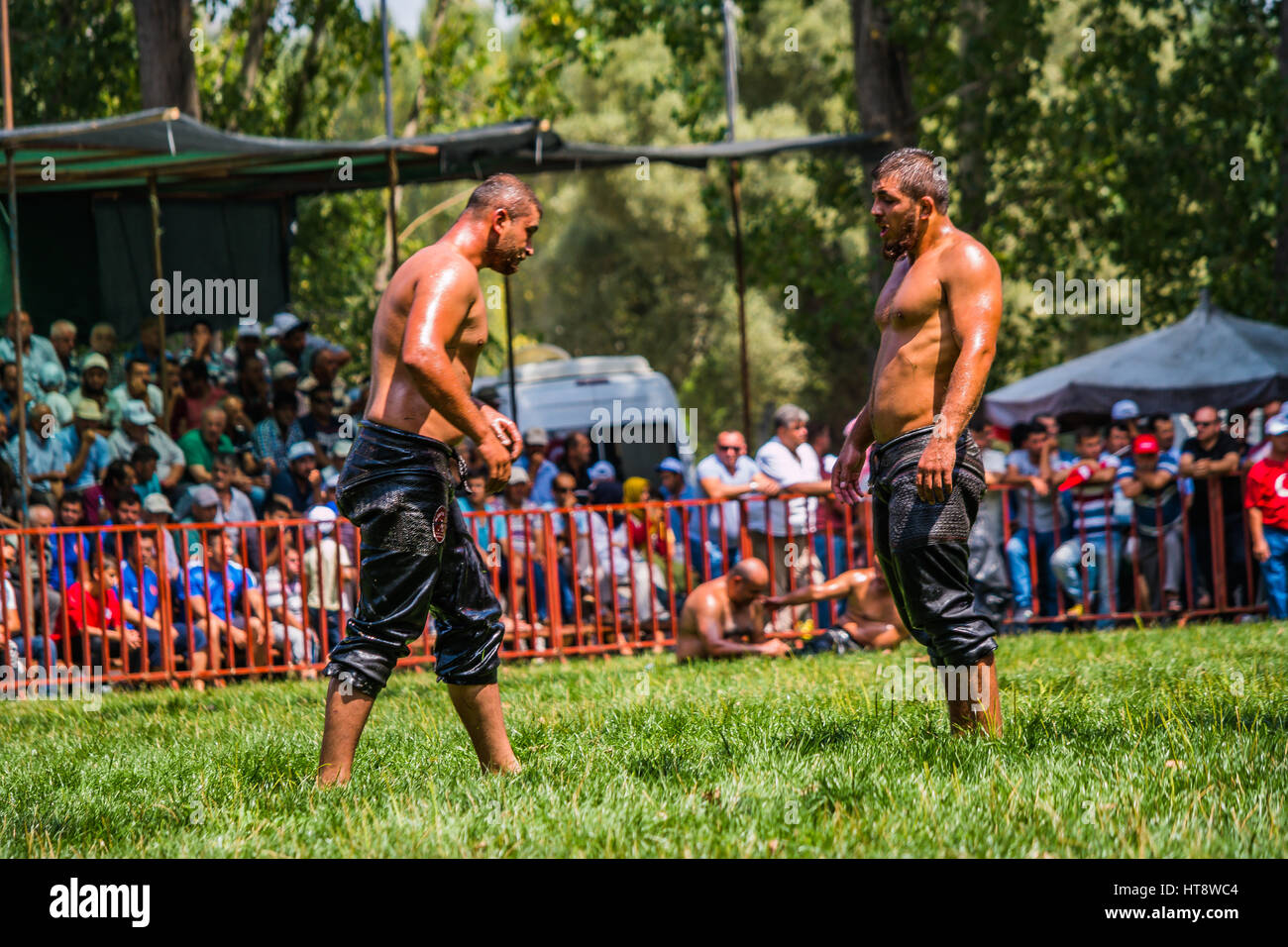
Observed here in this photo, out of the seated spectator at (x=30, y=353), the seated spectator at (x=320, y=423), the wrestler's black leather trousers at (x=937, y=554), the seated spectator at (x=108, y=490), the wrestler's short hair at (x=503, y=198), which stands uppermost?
the seated spectator at (x=30, y=353)

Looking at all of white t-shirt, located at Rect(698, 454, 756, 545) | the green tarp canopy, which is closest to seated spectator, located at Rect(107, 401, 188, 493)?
the green tarp canopy

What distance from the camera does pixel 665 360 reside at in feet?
116

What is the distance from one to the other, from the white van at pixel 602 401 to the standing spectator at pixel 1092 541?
754 centimetres

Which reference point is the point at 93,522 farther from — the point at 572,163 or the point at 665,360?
the point at 665,360

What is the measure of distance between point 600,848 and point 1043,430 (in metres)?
9.19

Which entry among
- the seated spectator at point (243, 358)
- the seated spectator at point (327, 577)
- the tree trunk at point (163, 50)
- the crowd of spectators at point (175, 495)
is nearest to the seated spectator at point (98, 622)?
the crowd of spectators at point (175, 495)

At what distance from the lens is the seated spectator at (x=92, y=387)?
39.1 feet

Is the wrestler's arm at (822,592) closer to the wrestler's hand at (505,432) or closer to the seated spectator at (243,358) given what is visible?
the wrestler's hand at (505,432)

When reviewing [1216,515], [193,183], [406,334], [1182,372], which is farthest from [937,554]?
[193,183]

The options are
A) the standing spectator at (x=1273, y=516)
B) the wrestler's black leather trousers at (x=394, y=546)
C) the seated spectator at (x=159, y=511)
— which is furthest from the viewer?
the standing spectator at (x=1273, y=516)

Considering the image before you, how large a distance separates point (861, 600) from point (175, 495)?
5631mm

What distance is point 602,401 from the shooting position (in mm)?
18812

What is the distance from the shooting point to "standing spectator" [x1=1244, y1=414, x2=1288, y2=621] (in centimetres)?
1020
